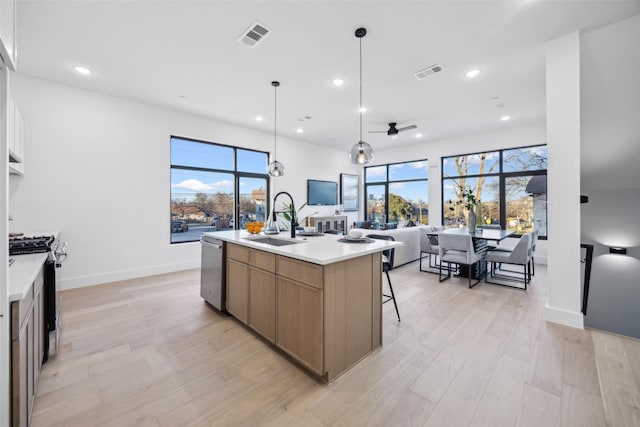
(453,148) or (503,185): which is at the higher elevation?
(453,148)

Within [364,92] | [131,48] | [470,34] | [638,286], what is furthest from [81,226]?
[638,286]

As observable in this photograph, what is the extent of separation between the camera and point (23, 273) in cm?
157

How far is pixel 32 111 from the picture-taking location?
3.59m

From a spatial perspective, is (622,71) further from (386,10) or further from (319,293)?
(319,293)

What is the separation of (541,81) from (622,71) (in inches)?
33.5

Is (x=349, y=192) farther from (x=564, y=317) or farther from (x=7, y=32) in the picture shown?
(x=7, y=32)

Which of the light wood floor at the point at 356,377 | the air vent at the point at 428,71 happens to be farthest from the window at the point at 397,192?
Result: the light wood floor at the point at 356,377

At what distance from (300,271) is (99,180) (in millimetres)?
4058

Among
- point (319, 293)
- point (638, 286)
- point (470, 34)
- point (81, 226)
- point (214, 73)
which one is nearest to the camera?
point (319, 293)

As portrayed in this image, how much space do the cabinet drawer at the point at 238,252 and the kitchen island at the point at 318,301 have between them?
10 mm

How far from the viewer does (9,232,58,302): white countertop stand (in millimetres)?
1244

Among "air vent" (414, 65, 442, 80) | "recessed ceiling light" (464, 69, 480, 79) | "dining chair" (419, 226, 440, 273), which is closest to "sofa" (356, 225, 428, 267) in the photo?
"dining chair" (419, 226, 440, 273)

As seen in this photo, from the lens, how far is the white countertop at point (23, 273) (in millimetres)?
1244

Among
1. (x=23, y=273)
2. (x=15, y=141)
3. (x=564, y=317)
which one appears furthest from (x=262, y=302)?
(x=15, y=141)
